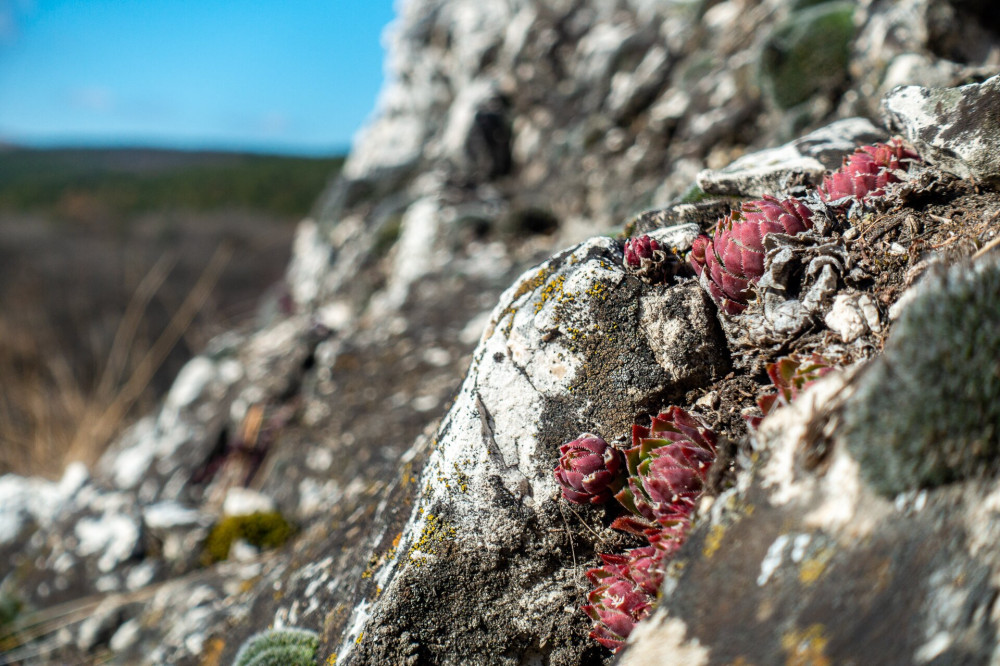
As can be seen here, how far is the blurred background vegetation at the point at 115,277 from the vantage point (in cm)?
1117

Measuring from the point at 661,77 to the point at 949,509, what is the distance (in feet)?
28.5

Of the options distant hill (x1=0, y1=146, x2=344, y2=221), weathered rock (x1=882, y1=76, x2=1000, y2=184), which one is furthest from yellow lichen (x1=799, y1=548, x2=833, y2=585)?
distant hill (x1=0, y1=146, x2=344, y2=221)

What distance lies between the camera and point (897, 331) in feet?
5.47

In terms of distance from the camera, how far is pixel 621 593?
2.29 m

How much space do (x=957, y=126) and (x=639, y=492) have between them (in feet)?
6.52

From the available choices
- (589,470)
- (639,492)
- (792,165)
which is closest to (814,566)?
(639,492)

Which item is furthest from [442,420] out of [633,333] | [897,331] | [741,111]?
[741,111]

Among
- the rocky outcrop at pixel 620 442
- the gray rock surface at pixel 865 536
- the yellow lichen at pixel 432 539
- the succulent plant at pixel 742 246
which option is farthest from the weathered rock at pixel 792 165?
the yellow lichen at pixel 432 539

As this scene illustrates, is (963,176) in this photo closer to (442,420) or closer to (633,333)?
(633,333)

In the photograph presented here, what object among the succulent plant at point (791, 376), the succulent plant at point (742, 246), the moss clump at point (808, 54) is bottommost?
the succulent plant at point (791, 376)

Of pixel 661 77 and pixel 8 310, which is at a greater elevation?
pixel 8 310

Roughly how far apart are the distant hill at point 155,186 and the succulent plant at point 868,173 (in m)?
45.2

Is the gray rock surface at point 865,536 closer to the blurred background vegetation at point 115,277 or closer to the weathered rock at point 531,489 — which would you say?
the weathered rock at point 531,489

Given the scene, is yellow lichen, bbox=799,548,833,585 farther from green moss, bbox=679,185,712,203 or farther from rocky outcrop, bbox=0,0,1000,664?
green moss, bbox=679,185,712,203
